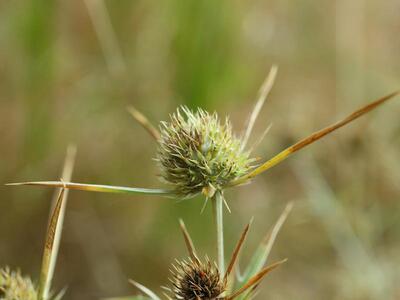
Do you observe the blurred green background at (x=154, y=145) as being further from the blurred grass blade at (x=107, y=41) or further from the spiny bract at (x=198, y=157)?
the spiny bract at (x=198, y=157)

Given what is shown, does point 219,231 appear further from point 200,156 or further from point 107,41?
point 107,41

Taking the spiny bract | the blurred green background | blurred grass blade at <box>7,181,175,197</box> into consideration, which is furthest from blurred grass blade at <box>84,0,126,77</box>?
blurred grass blade at <box>7,181,175,197</box>

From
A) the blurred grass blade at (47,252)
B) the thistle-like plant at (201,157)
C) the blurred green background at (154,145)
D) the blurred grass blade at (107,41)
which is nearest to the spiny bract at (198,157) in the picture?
the thistle-like plant at (201,157)

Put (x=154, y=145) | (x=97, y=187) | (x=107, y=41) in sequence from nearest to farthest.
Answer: (x=97, y=187), (x=107, y=41), (x=154, y=145)

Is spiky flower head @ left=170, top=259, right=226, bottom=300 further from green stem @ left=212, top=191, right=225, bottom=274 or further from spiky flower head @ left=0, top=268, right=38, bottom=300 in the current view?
spiky flower head @ left=0, top=268, right=38, bottom=300

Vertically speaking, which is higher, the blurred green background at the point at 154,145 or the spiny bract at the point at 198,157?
the blurred green background at the point at 154,145

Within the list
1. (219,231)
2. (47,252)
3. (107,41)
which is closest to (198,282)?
(219,231)
